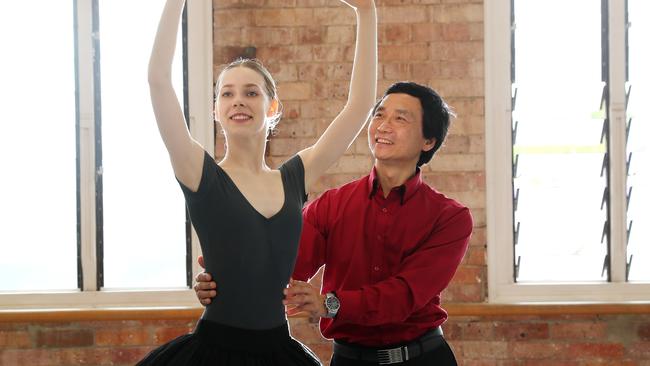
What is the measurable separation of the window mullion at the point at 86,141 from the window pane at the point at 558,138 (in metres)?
1.91

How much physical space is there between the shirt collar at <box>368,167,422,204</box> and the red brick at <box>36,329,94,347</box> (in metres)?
1.76

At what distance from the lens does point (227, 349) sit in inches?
65.3

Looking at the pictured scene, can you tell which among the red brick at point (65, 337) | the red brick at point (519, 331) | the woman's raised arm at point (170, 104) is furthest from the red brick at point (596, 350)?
the woman's raised arm at point (170, 104)

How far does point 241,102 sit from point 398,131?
0.59 m

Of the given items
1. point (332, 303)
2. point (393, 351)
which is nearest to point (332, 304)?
point (332, 303)

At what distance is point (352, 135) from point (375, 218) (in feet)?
1.08

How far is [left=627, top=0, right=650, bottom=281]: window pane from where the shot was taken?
3586 mm

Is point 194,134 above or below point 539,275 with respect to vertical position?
above

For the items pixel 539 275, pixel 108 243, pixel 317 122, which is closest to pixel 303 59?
pixel 317 122

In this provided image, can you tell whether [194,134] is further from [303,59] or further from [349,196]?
[349,196]

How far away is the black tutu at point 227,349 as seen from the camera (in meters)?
1.65

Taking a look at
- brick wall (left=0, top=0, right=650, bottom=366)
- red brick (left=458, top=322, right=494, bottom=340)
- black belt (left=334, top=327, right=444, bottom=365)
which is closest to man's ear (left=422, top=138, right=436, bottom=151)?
black belt (left=334, top=327, right=444, bottom=365)

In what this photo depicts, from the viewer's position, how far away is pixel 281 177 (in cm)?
184

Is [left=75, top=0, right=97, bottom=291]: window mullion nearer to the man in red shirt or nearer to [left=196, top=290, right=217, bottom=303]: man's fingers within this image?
the man in red shirt
